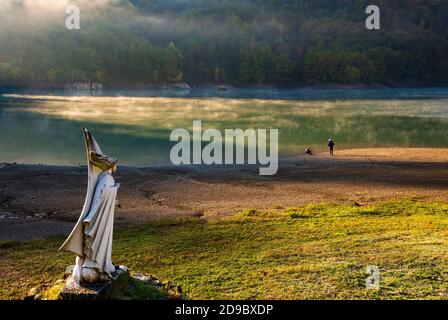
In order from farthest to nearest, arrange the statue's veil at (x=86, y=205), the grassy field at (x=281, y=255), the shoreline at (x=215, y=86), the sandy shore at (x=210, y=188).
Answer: the shoreline at (x=215, y=86), the sandy shore at (x=210, y=188), the grassy field at (x=281, y=255), the statue's veil at (x=86, y=205)

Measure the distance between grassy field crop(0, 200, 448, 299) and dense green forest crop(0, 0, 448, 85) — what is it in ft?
350

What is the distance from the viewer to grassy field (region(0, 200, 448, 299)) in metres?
11.1

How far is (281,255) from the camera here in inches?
529

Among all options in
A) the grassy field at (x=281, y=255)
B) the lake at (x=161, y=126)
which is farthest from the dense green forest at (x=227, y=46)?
the grassy field at (x=281, y=255)

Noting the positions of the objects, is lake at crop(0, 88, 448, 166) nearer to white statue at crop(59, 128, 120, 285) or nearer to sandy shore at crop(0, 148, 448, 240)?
sandy shore at crop(0, 148, 448, 240)

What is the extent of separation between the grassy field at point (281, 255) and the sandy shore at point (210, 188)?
2.38 meters

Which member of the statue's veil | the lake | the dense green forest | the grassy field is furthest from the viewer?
the dense green forest

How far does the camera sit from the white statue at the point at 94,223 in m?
8.53

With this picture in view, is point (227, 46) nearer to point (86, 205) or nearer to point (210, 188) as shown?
point (210, 188)

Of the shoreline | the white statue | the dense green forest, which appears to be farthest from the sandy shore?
the dense green forest

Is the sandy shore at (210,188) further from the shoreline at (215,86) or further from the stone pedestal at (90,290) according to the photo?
the shoreline at (215,86)
